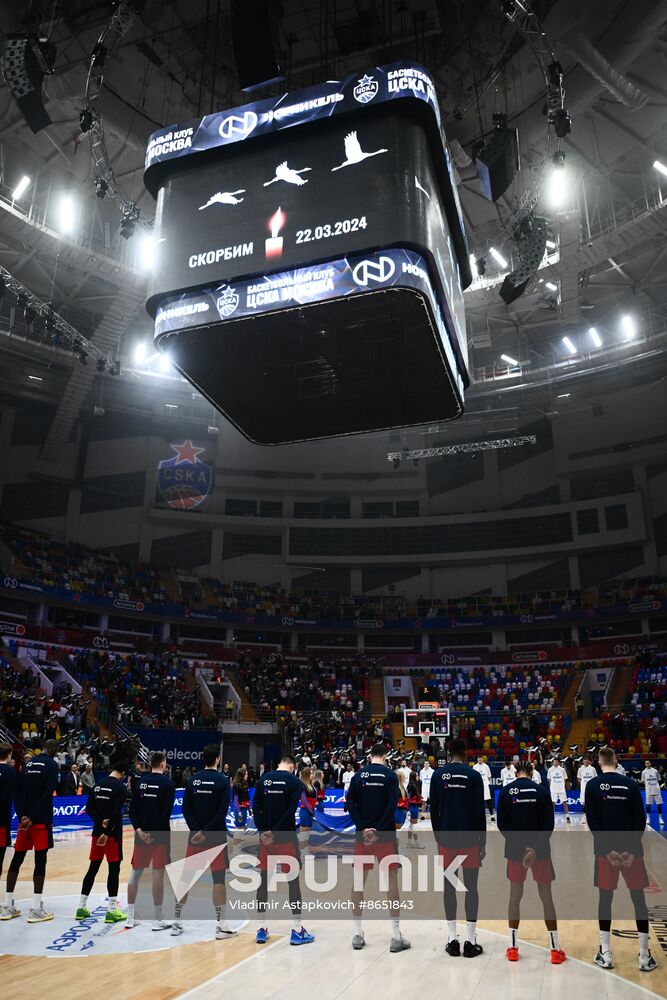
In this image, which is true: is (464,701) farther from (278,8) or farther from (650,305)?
(278,8)

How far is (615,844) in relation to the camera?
690 cm

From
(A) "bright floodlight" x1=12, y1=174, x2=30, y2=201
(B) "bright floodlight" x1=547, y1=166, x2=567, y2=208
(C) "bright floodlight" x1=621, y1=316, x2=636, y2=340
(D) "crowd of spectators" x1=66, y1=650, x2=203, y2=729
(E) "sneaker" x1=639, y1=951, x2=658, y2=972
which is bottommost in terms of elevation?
(E) "sneaker" x1=639, y1=951, x2=658, y2=972

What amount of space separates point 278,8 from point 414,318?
1240 cm

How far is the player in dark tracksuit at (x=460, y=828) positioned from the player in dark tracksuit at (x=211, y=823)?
2291mm

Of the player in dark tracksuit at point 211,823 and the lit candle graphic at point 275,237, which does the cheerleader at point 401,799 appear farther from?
the lit candle graphic at point 275,237

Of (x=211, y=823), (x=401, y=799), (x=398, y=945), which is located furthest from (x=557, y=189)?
(x=398, y=945)

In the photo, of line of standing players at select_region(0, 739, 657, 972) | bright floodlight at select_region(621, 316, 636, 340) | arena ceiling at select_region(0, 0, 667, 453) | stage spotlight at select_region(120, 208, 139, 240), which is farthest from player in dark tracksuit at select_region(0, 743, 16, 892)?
bright floodlight at select_region(621, 316, 636, 340)

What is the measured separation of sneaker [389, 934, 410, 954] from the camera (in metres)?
7.16

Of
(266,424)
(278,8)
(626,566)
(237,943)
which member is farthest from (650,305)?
(237,943)

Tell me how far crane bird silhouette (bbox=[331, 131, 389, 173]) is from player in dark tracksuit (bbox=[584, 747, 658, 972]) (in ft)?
26.8

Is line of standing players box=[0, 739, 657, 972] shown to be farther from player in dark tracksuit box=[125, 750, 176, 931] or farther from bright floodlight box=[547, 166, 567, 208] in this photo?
bright floodlight box=[547, 166, 567, 208]

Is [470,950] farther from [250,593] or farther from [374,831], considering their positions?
[250,593]

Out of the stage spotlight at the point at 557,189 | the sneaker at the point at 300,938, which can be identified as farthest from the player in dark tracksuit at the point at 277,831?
the stage spotlight at the point at 557,189

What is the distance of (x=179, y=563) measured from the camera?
4631 centimetres
